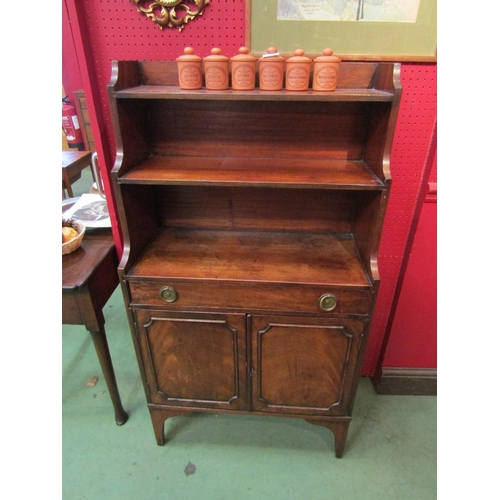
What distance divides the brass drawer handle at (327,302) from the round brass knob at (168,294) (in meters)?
0.53

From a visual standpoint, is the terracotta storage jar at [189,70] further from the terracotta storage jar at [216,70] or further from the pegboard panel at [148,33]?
the pegboard panel at [148,33]

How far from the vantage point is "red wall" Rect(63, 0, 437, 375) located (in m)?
1.20

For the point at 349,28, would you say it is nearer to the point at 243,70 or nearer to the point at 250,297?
the point at 243,70

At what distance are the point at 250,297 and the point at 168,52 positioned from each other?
963 mm

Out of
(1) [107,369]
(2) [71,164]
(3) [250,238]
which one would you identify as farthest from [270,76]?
(2) [71,164]

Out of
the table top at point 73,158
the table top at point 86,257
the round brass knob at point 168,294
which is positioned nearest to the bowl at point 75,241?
the table top at point 86,257

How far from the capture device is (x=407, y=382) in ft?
6.13

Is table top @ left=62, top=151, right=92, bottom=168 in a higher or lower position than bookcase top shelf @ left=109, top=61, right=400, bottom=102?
lower

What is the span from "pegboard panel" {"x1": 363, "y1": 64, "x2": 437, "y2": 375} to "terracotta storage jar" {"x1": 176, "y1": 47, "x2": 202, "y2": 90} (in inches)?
29.9

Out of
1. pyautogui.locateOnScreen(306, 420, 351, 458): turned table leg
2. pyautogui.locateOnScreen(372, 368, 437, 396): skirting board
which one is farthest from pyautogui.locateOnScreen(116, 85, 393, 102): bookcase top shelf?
pyautogui.locateOnScreen(372, 368, 437, 396): skirting board

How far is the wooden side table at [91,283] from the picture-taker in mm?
1326

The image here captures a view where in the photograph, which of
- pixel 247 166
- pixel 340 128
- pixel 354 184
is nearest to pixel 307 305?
pixel 354 184

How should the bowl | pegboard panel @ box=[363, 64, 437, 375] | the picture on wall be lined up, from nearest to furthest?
the picture on wall
pegboard panel @ box=[363, 64, 437, 375]
the bowl

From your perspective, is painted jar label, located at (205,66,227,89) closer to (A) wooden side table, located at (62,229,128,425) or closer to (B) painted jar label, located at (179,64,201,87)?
(B) painted jar label, located at (179,64,201,87)
